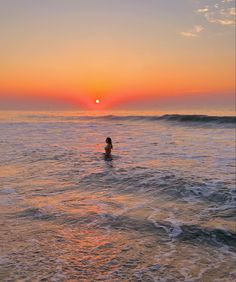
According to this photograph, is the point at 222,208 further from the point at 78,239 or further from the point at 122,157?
the point at 122,157

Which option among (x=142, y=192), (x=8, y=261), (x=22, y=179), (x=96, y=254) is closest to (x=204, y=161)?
(x=142, y=192)

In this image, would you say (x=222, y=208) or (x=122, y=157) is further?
(x=122, y=157)

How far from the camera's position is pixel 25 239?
6.66 meters

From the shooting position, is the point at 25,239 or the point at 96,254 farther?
the point at 25,239

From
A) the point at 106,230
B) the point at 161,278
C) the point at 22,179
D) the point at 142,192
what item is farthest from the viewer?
the point at 22,179

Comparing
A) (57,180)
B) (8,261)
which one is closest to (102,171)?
(57,180)

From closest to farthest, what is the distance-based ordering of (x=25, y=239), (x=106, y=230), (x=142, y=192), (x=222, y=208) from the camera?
(x=25, y=239) → (x=106, y=230) → (x=222, y=208) → (x=142, y=192)

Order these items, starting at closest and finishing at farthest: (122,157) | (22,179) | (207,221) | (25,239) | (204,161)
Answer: (25,239) → (207,221) → (22,179) → (204,161) → (122,157)

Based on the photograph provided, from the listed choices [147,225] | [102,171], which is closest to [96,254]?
[147,225]

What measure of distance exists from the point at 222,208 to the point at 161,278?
4218 mm

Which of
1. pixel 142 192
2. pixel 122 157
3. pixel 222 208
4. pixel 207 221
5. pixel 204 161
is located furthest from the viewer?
pixel 122 157

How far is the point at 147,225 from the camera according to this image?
25.4 ft

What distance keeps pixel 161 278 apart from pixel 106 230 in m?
2.25

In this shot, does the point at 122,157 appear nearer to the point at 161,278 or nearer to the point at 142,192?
the point at 142,192
